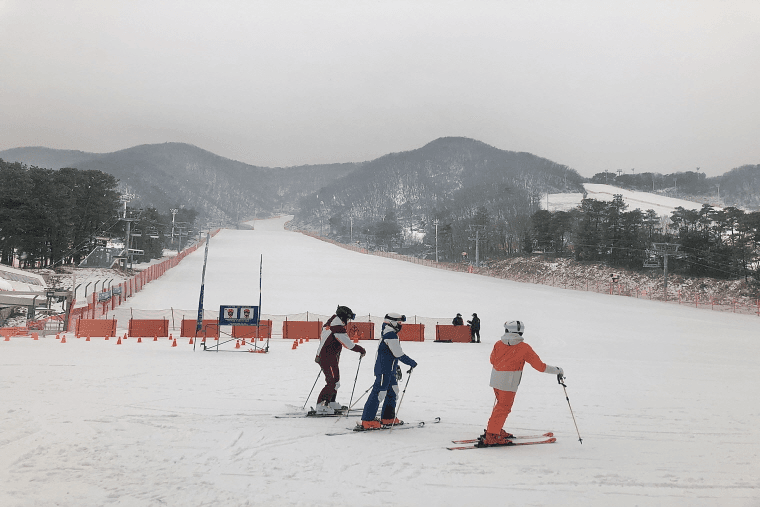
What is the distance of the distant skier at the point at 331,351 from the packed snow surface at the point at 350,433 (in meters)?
0.38

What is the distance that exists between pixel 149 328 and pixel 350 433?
16230 millimetres

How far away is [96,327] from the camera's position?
2045 cm

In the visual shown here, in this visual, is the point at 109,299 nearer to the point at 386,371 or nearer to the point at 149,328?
the point at 149,328

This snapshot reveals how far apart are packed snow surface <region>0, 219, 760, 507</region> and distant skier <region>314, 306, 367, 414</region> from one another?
1.24ft

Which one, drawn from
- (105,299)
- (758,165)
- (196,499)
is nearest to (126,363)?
Answer: (196,499)

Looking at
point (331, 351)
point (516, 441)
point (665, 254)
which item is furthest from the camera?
point (665, 254)

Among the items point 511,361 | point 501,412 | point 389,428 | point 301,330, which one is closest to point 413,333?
point 301,330

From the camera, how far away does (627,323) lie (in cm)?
2656

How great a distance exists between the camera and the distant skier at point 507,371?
651 centimetres

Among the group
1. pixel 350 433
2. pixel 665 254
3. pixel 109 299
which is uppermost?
pixel 665 254

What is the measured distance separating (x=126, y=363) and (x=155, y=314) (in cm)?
1190

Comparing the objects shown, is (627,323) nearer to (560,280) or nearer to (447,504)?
(447,504)

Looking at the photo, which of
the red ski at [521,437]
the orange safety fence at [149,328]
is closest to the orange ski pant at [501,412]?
the red ski at [521,437]

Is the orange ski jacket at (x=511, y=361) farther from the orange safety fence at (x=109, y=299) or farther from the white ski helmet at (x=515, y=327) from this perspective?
the orange safety fence at (x=109, y=299)
